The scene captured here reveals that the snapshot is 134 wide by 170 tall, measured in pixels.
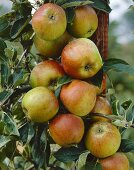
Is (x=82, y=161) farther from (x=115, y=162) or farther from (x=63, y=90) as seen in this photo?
(x=63, y=90)

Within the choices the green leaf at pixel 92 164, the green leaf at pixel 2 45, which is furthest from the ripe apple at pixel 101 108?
the green leaf at pixel 2 45

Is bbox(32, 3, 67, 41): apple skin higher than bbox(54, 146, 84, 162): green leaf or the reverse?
higher

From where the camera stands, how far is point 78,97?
1196 mm

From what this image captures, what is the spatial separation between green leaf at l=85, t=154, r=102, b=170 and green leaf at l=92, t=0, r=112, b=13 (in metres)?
0.39

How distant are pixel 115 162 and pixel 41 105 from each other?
0.24 m

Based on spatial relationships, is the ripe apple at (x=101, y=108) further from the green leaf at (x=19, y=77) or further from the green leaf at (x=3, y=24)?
the green leaf at (x=3, y=24)

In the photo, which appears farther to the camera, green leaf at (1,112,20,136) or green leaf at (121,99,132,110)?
green leaf at (121,99,132,110)

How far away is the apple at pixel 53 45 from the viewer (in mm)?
1255

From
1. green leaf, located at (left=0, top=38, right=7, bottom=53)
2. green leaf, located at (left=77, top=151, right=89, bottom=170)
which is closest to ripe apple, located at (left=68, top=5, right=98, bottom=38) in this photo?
green leaf, located at (left=0, top=38, right=7, bottom=53)

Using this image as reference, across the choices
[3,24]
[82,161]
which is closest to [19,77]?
[3,24]

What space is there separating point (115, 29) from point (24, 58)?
3.15 meters

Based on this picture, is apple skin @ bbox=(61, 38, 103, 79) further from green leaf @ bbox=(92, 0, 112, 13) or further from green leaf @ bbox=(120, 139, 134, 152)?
green leaf @ bbox=(120, 139, 134, 152)

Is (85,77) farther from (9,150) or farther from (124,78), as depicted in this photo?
(124,78)

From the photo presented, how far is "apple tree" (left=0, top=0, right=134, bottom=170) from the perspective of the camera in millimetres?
1203
